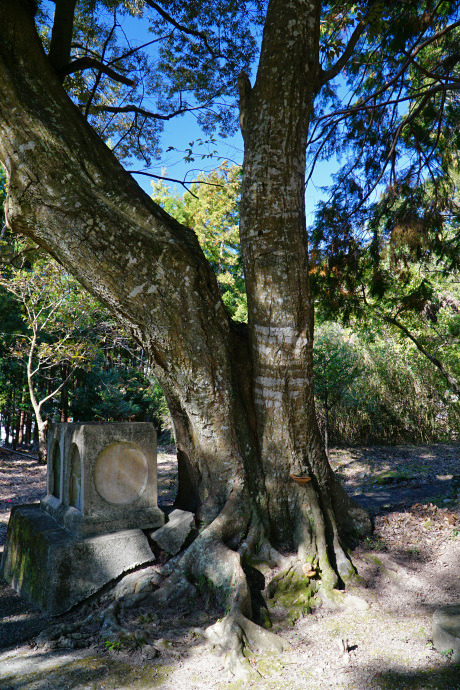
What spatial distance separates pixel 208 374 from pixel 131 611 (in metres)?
1.52

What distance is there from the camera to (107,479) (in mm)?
3352

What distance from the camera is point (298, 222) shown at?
3371 millimetres

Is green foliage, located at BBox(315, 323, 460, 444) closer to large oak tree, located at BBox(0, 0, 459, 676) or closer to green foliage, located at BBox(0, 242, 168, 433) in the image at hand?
green foliage, located at BBox(0, 242, 168, 433)

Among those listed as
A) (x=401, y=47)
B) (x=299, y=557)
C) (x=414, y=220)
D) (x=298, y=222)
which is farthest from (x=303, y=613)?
(x=401, y=47)

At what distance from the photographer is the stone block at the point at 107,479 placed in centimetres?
326

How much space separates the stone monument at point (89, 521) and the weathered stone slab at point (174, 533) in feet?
0.33

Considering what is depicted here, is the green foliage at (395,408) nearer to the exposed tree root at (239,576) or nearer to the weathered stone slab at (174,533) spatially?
the exposed tree root at (239,576)

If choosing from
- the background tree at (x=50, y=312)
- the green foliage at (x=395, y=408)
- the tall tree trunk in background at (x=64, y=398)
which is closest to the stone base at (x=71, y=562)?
the background tree at (x=50, y=312)

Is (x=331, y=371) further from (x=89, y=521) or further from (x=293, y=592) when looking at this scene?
(x=89, y=521)

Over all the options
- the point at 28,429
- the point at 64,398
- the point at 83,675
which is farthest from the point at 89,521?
the point at 28,429

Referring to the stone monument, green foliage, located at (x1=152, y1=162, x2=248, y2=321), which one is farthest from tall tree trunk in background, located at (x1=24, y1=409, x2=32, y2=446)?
the stone monument

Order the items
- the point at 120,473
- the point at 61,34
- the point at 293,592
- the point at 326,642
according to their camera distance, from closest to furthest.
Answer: the point at 326,642 < the point at 293,592 < the point at 120,473 < the point at 61,34

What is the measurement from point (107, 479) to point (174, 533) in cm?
62

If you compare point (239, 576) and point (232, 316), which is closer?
point (239, 576)
